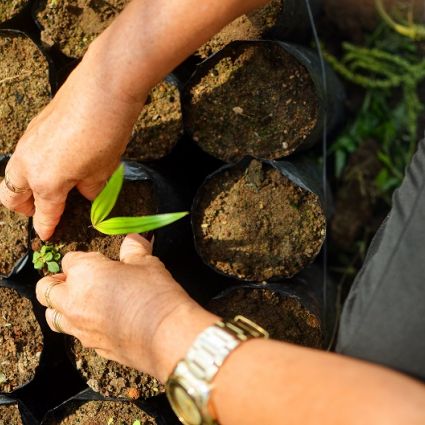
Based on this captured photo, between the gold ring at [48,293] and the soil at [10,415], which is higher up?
the gold ring at [48,293]

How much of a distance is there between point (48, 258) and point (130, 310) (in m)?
0.50

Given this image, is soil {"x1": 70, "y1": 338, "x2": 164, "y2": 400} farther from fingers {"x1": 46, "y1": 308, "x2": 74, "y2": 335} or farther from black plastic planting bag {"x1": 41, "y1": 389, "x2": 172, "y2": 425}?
fingers {"x1": 46, "y1": 308, "x2": 74, "y2": 335}

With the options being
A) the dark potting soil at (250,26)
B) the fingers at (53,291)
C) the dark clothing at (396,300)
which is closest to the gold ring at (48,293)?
the fingers at (53,291)

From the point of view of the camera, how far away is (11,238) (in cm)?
159

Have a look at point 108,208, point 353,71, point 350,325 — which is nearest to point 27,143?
point 108,208

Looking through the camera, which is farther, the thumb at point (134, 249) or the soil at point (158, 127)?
the soil at point (158, 127)

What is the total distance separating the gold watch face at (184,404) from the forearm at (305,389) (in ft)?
0.14

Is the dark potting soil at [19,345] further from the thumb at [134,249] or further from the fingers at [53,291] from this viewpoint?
the thumb at [134,249]

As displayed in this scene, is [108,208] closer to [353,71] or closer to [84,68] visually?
[84,68]

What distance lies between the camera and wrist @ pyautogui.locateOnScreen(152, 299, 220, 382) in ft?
3.28

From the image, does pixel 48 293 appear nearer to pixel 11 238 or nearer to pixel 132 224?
pixel 132 224

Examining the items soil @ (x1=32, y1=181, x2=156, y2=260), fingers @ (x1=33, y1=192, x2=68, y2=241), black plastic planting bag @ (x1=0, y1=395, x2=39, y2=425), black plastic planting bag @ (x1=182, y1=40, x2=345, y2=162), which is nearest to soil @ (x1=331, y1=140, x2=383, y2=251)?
black plastic planting bag @ (x1=182, y1=40, x2=345, y2=162)

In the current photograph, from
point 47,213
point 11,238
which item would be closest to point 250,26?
point 47,213

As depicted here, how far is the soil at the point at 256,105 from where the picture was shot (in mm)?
1581
